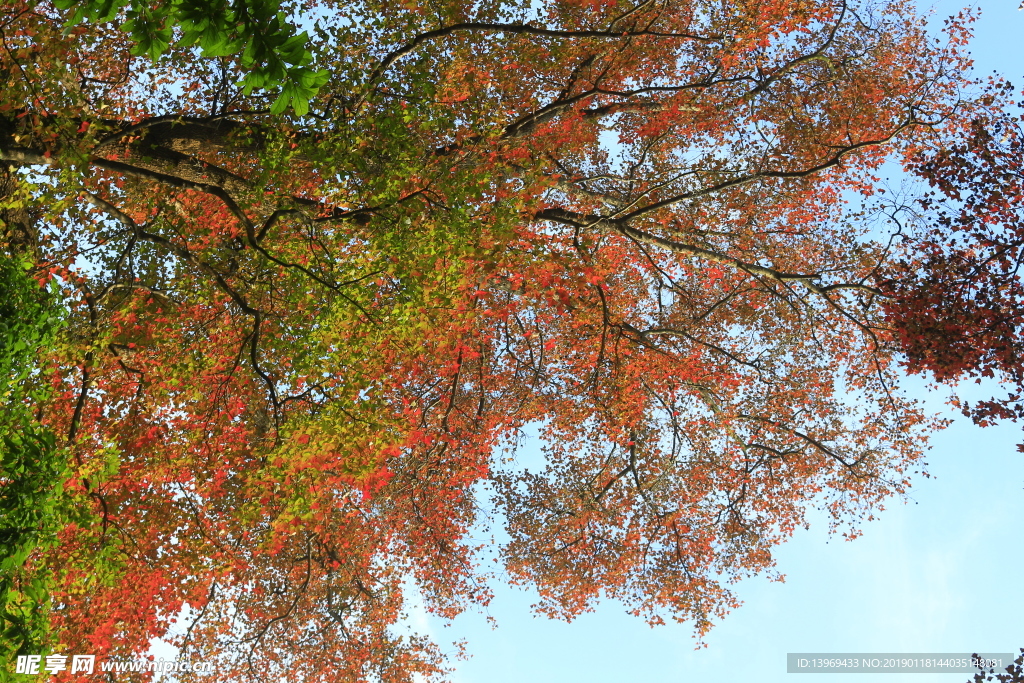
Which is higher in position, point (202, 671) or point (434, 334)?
point (434, 334)

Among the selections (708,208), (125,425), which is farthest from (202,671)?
(708,208)

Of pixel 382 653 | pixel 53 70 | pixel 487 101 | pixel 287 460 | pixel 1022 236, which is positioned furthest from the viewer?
pixel 382 653

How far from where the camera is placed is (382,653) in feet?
69.4

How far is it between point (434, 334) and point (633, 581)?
1205 cm

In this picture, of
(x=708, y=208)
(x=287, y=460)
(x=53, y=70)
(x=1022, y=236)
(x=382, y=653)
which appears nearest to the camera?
(x=53, y=70)

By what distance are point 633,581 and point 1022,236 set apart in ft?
47.8

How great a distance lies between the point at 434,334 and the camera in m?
14.8

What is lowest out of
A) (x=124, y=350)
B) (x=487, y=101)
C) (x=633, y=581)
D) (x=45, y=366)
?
(x=633, y=581)

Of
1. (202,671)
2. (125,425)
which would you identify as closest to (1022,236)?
(125,425)

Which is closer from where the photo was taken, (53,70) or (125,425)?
(53,70)

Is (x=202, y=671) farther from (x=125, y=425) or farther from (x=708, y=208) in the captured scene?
(x=708, y=208)

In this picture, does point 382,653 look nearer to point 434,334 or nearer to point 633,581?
point 633,581

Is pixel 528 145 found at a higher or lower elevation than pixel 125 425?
higher

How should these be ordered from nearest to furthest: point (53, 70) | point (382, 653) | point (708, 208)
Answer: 1. point (53, 70)
2. point (708, 208)
3. point (382, 653)
